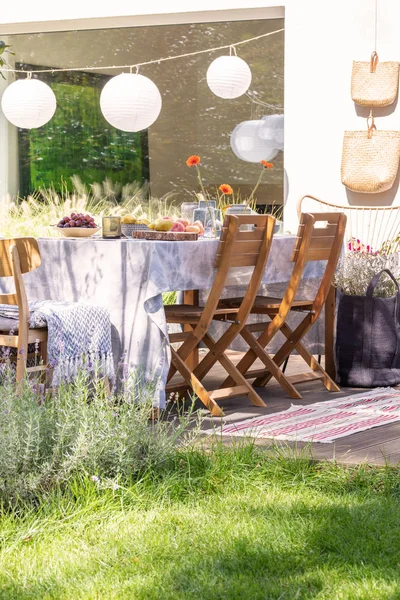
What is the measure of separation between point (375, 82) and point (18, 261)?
160 inches

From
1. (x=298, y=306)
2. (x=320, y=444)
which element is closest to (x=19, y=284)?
(x=320, y=444)

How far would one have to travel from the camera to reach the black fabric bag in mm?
5547

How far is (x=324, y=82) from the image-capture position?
7844 mm

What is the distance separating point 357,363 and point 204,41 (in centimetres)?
387

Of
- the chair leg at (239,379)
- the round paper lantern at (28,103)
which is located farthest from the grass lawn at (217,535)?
the round paper lantern at (28,103)

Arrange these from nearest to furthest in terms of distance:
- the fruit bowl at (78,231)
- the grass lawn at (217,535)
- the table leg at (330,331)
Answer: the grass lawn at (217,535), the fruit bowl at (78,231), the table leg at (330,331)

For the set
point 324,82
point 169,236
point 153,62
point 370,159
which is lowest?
point 169,236

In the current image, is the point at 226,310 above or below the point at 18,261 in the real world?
below

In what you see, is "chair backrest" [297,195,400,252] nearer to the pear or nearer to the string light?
the string light

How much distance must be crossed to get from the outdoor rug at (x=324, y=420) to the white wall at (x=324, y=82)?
286 cm

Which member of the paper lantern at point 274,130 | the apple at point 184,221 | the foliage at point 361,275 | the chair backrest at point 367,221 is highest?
the paper lantern at point 274,130

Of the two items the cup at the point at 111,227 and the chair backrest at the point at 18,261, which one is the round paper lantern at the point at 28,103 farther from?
the chair backrest at the point at 18,261

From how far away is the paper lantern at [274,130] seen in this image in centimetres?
823

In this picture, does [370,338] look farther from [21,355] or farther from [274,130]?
[274,130]
